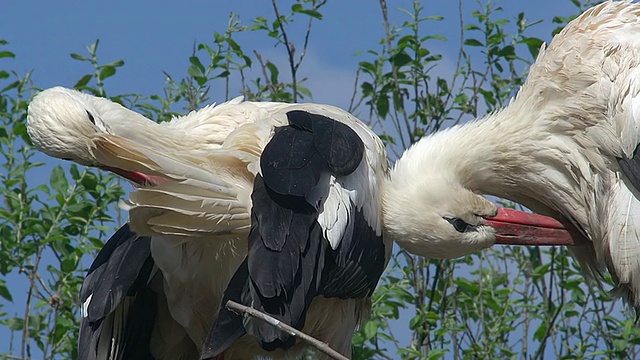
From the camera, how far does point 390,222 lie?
5344 millimetres

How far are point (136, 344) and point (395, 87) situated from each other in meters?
1.93

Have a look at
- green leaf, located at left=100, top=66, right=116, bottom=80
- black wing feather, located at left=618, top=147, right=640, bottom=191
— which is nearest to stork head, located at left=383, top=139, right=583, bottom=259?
black wing feather, located at left=618, top=147, right=640, bottom=191

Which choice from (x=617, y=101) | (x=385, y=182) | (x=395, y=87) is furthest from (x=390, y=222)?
(x=395, y=87)

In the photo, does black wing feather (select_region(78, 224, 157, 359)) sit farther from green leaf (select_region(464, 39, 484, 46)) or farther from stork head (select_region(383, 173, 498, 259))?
green leaf (select_region(464, 39, 484, 46))

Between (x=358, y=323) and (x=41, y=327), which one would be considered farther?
(x=41, y=327)

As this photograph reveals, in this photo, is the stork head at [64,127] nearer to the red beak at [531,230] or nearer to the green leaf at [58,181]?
the green leaf at [58,181]

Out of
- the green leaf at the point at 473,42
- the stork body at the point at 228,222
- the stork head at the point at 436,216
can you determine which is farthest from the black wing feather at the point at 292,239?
the green leaf at the point at 473,42

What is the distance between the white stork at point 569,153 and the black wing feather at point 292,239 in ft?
1.32

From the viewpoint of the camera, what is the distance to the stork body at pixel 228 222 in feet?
15.5

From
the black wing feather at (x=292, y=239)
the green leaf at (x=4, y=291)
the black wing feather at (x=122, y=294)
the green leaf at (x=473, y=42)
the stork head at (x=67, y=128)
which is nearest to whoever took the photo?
the black wing feather at (x=292, y=239)

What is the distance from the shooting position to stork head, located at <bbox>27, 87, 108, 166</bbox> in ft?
16.3

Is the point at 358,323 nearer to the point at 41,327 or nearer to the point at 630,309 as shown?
the point at 630,309

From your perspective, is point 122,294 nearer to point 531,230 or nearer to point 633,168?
point 531,230

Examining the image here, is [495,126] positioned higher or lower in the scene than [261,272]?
higher
